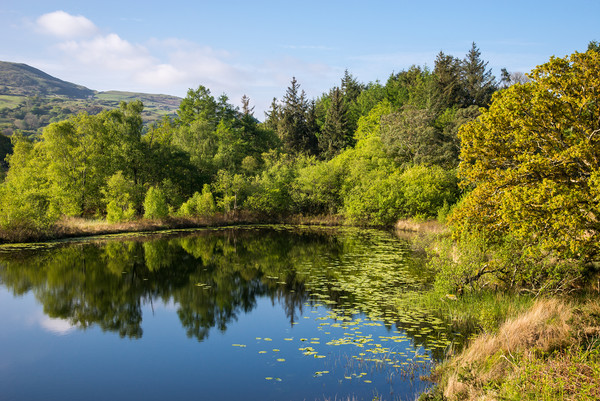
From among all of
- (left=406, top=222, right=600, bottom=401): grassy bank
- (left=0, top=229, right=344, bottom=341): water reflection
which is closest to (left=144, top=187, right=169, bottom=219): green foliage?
(left=0, top=229, right=344, bottom=341): water reflection

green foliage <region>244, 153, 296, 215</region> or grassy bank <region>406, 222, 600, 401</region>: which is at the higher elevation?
green foliage <region>244, 153, 296, 215</region>

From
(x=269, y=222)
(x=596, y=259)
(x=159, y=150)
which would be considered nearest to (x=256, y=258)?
(x=596, y=259)

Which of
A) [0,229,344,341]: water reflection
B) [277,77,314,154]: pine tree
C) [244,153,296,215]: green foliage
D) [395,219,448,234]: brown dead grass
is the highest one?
[277,77,314,154]: pine tree

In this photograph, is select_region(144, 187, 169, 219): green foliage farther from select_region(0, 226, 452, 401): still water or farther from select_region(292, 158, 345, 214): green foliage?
select_region(292, 158, 345, 214): green foliage

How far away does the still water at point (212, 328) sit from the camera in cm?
1004

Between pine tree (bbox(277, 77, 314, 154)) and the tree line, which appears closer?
the tree line

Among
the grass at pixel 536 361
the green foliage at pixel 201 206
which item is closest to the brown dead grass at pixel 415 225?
the green foliage at pixel 201 206

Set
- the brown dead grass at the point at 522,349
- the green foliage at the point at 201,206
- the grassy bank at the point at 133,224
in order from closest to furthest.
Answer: the brown dead grass at the point at 522,349
the grassy bank at the point at 133,224
the green foliage at the point at 201,206

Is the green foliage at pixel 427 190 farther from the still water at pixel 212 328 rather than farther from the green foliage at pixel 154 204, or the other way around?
the green foliage at pixel 154 204

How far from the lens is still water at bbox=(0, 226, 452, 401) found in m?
10.0

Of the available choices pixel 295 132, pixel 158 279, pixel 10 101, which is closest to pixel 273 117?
pixel 295 132

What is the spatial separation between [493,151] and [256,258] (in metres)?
17.2

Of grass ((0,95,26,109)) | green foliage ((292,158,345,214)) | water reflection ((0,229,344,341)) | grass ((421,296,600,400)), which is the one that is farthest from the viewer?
grass ((0,95,26,109))

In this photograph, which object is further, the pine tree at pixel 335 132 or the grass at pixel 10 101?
the grass at pixel 10 101
